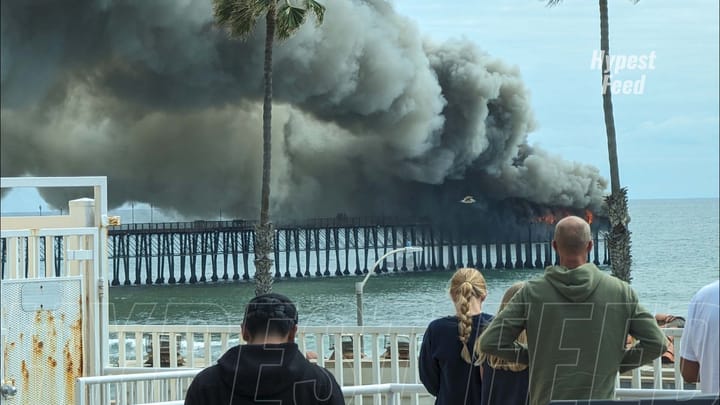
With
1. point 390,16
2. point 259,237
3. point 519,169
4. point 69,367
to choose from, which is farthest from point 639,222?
point 69,367

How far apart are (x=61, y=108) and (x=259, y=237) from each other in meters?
57.0

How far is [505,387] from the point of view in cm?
398

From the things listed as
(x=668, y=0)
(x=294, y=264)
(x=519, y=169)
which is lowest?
(x=294, y=264)

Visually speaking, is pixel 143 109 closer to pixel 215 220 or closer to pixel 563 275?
pixel 215 220

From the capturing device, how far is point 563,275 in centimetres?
362

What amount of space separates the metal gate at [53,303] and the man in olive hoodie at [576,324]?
352cm

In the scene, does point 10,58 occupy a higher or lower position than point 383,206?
higher

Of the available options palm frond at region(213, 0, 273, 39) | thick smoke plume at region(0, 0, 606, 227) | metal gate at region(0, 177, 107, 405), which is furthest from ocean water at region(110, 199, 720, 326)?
metal gate at region(0, 177, 107, 405)

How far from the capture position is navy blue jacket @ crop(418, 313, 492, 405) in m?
4.17

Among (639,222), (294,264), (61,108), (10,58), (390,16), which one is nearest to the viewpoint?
(10,58)

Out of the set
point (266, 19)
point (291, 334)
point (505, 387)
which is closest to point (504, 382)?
point (505, 387)

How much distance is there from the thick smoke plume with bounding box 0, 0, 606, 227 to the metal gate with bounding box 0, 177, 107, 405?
6616cm

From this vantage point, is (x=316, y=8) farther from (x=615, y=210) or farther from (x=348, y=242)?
(x=348, y=242)

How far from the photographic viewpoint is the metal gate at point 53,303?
6.33 metres
